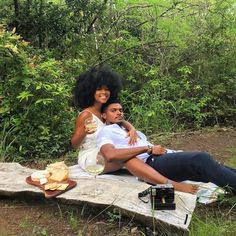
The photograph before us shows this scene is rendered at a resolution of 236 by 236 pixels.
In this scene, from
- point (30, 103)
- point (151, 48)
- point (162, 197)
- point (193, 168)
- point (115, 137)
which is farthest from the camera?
point (151, 48)

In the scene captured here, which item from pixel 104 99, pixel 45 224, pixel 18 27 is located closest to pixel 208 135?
pixel 104 99

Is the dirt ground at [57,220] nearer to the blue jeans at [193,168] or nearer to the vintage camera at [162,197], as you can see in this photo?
the vintage camera at [162,197]

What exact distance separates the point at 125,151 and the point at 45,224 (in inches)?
38.2

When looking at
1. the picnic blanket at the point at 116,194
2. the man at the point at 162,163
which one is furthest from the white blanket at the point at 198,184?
the man at the point at 162,163

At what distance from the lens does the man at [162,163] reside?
4.18 metres

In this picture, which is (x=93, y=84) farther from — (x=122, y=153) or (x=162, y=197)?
(x=162, y=197)

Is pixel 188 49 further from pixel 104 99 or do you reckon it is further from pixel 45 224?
pixel 45 224

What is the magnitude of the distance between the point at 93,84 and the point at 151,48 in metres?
3.84

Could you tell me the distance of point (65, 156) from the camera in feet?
19.7

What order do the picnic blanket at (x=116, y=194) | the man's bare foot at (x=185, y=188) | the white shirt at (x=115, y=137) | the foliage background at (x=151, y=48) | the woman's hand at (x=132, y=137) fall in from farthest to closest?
the foliage background at (x=151, y=48) → the woman's hand at (x=132, y=137) → the white shirt at (x=115, y=137) → the man's bare foot at (x=185, y=188) → the picnic blanket at (x=116, y=194)

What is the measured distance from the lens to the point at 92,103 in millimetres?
5055

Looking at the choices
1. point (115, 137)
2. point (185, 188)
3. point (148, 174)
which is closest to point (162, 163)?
Answer: point (148, 174)

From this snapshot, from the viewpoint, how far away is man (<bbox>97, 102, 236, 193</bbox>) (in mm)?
4176

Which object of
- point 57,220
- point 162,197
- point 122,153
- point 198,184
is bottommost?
point 57,220
